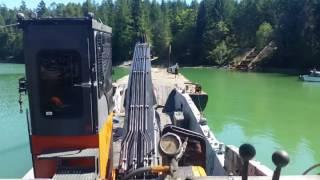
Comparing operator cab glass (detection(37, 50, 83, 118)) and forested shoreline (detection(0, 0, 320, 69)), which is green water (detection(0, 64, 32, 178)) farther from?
forested shoreline (detection(0, 0, 320, 69))

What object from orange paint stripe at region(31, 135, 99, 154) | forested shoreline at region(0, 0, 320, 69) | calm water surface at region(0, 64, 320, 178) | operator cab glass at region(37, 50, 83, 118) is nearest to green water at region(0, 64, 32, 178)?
calm water surface at region(0, 64, 320, 178)

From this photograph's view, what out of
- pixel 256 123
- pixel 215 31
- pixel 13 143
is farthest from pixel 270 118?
pixel 215 31

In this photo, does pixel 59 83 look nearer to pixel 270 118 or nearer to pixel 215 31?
pixel 270 118

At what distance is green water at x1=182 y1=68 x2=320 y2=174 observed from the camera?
17.2 metres

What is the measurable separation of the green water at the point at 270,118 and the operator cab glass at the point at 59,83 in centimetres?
1003

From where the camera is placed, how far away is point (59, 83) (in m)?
4.89

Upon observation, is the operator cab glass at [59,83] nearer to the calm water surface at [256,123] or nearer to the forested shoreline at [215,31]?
the calm water surface at [256,123]

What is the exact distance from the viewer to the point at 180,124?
48.3 ft

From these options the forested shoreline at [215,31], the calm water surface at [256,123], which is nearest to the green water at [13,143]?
the calm water surface at [256,123]

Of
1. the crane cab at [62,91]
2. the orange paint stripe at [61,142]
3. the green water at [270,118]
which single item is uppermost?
the crane cab at [62,91]

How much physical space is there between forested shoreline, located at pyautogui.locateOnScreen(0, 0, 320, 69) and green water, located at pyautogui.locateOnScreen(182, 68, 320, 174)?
64.9ft

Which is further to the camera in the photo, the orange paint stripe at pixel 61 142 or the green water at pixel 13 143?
the green water at pixel 13 143

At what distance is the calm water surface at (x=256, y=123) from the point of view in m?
15.8

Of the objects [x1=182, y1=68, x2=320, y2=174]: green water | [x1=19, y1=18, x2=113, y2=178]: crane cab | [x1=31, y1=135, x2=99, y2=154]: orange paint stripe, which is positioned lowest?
[x1=182, y1=68, x2=320, y2=174]: green water
